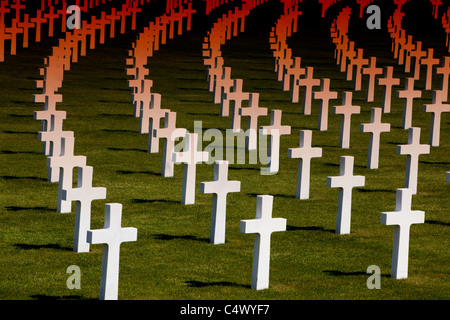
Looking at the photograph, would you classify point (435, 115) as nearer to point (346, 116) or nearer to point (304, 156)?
point (346, 116)

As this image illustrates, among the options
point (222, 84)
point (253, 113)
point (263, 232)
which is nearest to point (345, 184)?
point (263, 232)

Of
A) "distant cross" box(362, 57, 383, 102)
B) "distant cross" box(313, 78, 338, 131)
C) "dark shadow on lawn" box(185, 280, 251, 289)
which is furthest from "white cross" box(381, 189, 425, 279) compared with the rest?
"distant cross" box(362, 57, 383, 102)

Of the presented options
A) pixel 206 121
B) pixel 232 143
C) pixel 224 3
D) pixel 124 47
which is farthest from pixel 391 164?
pixel 224 3

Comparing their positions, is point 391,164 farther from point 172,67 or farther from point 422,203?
point 172,67

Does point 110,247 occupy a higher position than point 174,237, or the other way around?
point 110,247

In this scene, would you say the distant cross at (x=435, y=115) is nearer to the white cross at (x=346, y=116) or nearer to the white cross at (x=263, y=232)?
the white cross at (x=346, y=116)

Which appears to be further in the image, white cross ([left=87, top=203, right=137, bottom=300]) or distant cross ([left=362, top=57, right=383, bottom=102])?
distant cross ([left=362, top=57, right=383, bottom=102])

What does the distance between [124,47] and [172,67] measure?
4.16 m

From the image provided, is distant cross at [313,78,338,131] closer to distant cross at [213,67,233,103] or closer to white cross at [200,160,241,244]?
distant cross at [213,67,233,103]

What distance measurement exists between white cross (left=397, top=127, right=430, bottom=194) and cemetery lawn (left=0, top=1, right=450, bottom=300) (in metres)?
0.25

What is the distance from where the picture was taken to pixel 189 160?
12.8 metres

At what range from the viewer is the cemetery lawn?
9.97m

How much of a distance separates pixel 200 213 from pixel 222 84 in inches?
333

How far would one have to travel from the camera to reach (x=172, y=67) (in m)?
28.2
